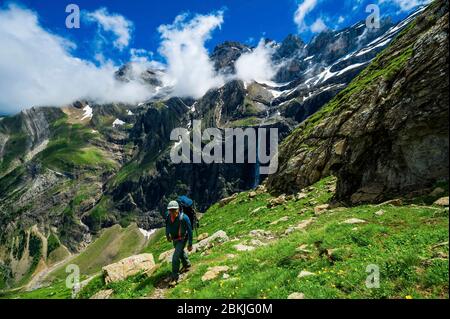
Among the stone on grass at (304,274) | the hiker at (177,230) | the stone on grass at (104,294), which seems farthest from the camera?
the stone on grass at (104,294)

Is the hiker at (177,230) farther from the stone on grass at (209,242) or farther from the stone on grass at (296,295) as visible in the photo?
the stone on grass at (296,295)

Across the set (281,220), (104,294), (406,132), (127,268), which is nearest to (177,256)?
(104,294)

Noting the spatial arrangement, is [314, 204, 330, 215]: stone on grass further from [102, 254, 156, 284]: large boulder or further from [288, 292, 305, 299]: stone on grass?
[288, 292, 305, 299]: stone on grass

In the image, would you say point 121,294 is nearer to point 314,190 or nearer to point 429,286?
point 429,286

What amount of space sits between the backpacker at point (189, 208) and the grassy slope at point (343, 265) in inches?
96.4

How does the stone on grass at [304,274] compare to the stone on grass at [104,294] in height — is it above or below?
above

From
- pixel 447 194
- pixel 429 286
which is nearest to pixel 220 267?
pixel 429 286

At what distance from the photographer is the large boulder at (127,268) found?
2252cm

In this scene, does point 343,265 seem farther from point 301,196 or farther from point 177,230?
point 301,196

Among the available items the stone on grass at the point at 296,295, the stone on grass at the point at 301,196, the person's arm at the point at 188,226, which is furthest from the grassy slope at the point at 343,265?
the stone on grass at the point at 301,196

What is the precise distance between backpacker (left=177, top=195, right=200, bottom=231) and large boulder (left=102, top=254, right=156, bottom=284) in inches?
169

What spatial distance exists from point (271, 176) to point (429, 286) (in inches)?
2041

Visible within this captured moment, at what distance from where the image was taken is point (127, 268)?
23.6m

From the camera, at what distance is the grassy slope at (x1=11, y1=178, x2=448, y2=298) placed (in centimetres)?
1274
